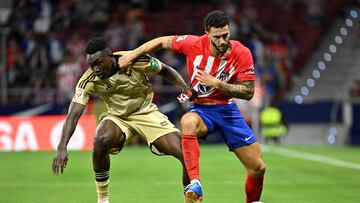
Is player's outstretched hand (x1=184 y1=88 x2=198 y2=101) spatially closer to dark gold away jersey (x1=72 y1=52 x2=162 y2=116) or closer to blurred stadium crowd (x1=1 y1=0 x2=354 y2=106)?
dark gold away jersey (x1=72 y1=52 x2=162 y2=116)

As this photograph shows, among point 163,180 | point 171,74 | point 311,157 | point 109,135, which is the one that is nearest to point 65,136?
point 109,135

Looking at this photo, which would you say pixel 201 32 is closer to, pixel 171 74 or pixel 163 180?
pixel 163 180

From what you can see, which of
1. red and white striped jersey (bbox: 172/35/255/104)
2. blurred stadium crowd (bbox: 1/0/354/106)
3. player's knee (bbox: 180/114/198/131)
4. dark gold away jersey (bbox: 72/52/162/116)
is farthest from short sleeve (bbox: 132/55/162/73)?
blurred stadium crowd (bbox: 1/0/354/106)

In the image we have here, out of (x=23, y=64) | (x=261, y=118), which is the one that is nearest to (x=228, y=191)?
(x=261, y=118)

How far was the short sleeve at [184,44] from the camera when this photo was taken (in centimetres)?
937

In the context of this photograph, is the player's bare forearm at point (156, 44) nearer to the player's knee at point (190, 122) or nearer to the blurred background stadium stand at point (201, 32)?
the player's knee at point (190, 122)

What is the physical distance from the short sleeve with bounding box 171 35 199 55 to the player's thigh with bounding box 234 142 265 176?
1.25 metres

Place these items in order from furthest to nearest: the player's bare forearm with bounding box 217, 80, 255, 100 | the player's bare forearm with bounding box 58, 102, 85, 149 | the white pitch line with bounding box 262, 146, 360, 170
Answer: the white pitch line with bounding box 262, 146, 360, 170
the player's bare forearm with bounding box 58, 102, 85, 149
the player's bare forearm with bounding box 217, 80, 255, 100

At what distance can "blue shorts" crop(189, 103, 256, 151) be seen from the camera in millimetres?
9234

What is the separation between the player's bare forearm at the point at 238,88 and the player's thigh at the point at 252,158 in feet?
1.88

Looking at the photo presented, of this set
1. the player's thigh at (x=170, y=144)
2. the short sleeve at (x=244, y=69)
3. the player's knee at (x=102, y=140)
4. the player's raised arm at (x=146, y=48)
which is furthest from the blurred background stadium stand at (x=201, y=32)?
the short sleeve at (x=244, y=69)

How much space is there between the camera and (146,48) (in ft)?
31.5

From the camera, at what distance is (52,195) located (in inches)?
467

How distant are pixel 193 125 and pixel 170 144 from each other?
3.81ft
